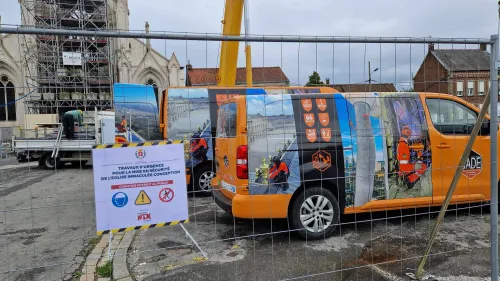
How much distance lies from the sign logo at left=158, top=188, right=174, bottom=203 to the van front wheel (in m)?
2.05

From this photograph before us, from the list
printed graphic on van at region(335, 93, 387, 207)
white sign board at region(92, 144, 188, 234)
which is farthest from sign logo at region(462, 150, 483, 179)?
white sign board at region(92, 144, 188, 234)

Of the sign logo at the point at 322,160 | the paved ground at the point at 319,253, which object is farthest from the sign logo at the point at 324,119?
the paved ground at the point at 319,253

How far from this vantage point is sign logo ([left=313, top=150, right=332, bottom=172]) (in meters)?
4.61

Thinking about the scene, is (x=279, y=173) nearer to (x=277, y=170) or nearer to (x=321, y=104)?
(x=277, y=170)

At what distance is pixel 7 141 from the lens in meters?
4.57

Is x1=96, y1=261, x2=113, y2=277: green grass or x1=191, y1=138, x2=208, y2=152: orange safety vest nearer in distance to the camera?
x1=96, y1=261, x2=113, y2=277: green grass

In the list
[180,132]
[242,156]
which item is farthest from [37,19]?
[242,156]

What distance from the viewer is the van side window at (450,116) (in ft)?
16.8

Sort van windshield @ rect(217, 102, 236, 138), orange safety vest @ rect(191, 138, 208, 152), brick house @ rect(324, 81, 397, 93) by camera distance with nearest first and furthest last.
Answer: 1. brick house @ rect(324, 81, 397, 93)
2. van windshield @ rect(217, 102, 236, 138)
3. orange safety vest @ rect(191, 138, 208, 152)

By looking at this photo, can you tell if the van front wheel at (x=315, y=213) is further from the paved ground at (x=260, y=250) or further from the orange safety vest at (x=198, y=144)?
the orange safety vest at (x=198, y=144)

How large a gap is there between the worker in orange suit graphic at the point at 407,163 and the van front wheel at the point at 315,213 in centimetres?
106

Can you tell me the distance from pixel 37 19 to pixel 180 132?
24665 millimetres

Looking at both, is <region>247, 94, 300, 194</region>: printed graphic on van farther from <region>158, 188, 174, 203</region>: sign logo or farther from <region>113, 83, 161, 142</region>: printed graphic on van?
<region>113, 83, 161, 142</region>: printed graphic on van

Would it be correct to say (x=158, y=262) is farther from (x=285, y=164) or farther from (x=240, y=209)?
(x=285, y=164)
